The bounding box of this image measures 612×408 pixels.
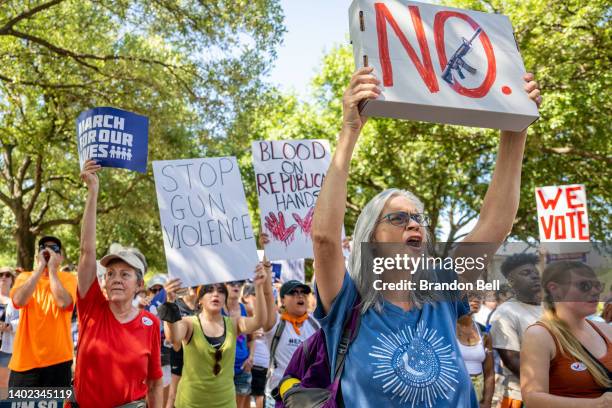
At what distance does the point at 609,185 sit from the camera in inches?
665

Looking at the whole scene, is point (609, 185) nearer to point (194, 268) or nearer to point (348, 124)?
point (194, 268)

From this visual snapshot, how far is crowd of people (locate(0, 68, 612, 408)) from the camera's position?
2.09 meters

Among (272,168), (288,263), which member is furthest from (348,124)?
(288,263)

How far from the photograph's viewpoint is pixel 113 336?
3969mm

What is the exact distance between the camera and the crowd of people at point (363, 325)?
82.4 inches

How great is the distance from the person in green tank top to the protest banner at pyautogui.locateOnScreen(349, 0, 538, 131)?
3213 millimetres

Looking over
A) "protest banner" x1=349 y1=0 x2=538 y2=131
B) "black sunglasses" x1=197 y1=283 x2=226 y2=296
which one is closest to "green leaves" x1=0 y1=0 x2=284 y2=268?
"black sunglasses" x1=197 y1=283 x2=226 y2=296

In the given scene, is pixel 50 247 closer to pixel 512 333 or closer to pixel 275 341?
pixel 275 341

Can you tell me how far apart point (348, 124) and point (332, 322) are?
0.69 meters

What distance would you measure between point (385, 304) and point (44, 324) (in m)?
4.63

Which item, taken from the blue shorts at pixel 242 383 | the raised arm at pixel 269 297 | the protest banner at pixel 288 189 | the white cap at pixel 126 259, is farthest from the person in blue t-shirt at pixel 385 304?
the blue shorts at pixel 242 383

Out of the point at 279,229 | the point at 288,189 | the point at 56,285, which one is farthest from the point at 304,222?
the point at 56,285

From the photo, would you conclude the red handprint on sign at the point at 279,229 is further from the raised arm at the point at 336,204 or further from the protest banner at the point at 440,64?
the raised arm at the point at 336,204

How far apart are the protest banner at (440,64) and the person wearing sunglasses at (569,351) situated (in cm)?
97
